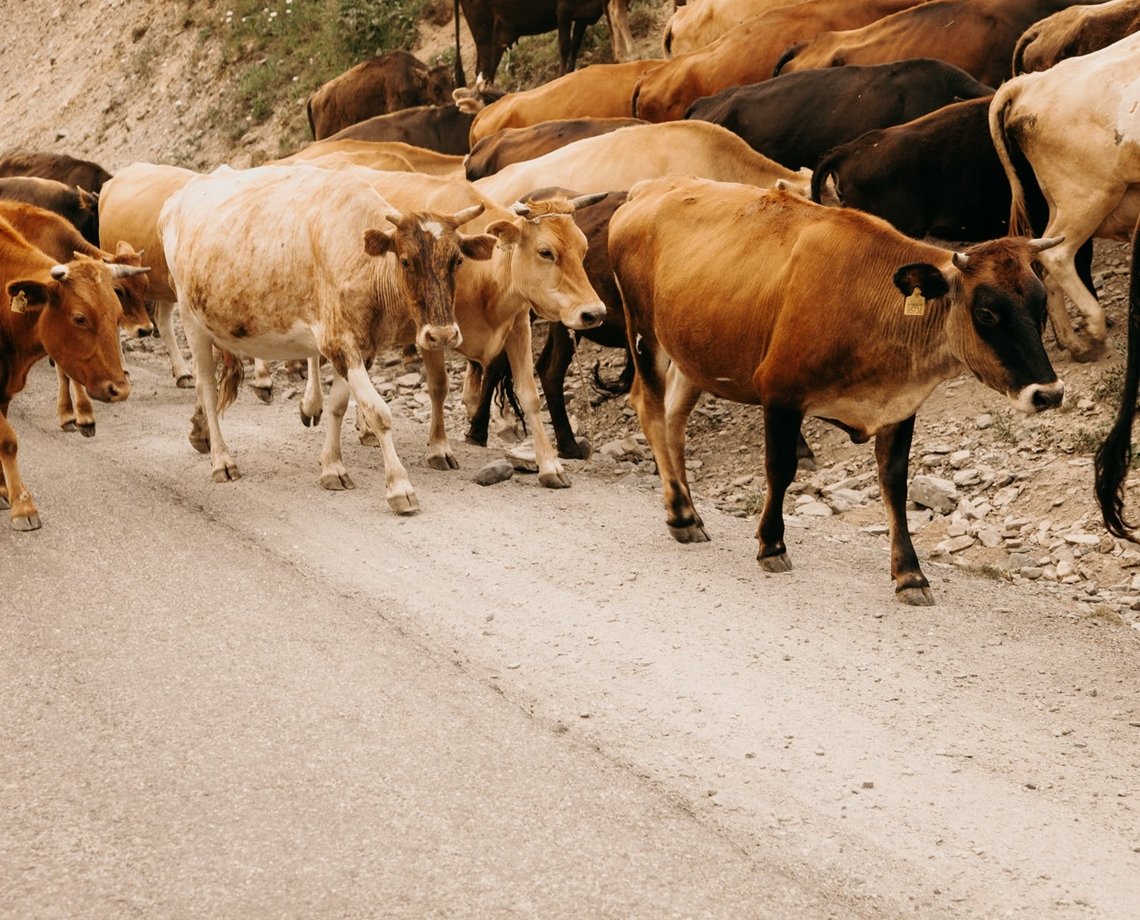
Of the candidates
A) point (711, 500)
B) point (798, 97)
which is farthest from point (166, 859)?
point (798, 97)

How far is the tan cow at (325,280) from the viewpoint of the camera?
913cm

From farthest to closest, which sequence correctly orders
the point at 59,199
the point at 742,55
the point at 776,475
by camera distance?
the point at 742,55, the point at 59,199, the point at 776,475

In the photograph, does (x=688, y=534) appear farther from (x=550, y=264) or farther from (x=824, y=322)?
(x=550, y=264)

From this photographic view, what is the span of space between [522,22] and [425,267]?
1209 centimetres

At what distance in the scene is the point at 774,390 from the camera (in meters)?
7.50

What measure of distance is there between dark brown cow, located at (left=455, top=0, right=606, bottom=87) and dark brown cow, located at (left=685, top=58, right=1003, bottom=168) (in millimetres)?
6262

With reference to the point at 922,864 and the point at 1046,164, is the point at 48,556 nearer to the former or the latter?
the point at 922,864

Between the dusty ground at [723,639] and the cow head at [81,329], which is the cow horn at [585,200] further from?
the cow head at [81,329]

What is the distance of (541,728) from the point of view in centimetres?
582

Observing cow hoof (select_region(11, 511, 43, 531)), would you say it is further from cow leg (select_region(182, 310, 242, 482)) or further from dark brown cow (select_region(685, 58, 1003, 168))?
dark brown cow (select_region(685, 58, 1003, 168))

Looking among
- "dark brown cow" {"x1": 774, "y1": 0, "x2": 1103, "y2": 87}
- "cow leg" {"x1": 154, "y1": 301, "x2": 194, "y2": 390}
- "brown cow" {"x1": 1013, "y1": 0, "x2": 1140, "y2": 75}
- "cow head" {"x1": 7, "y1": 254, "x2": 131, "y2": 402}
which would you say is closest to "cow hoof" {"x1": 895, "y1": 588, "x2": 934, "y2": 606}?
"cow head" {"x1": 7, "y1": 254, "x2": 131, "y2": 402}

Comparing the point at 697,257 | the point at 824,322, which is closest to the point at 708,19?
the point at 697,257

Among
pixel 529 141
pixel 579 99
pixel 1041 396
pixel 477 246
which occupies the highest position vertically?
pixel 477 246

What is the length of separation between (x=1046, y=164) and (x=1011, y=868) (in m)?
6.40
